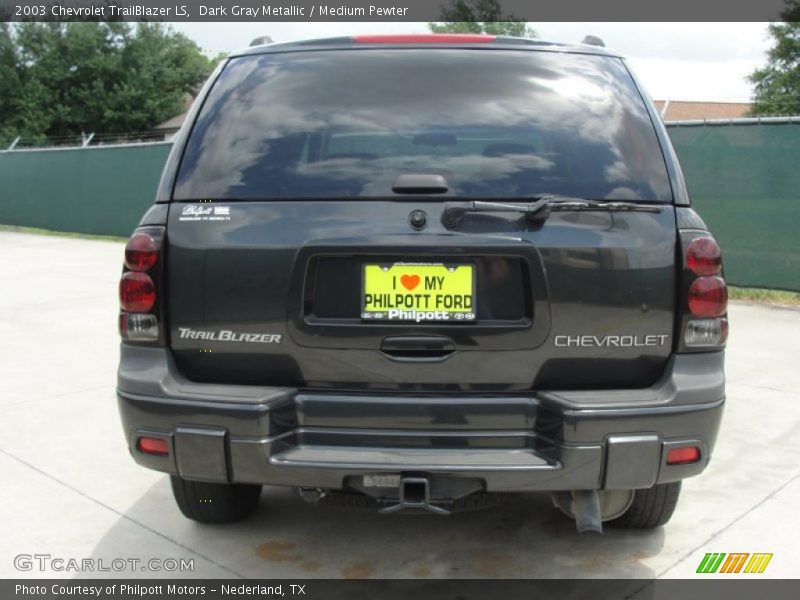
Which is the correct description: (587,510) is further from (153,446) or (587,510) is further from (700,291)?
(153,446)

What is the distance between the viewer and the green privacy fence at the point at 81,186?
17.9 metres

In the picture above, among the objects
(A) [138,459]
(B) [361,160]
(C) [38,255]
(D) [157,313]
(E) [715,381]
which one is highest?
(B) [361,160]

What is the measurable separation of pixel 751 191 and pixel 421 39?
7181 millimetres

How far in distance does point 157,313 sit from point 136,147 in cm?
1615

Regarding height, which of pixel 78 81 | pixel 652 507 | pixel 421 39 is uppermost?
pixel 78 81

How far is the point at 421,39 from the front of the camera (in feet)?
9.93

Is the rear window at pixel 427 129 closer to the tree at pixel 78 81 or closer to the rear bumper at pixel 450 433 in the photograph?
the rear bumper at pixel 450 433

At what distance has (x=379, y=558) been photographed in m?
3.28

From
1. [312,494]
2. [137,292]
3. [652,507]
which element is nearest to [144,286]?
[137,292]

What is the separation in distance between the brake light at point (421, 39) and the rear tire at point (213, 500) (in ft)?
5.79

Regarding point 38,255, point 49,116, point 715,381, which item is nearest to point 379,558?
point 715,381

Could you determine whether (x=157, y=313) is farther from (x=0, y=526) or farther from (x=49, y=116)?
(x=49, y=116)

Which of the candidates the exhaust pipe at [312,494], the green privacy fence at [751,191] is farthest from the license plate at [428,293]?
the green privacy fence at [751,191]

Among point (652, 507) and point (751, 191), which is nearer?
point (652, 507)
